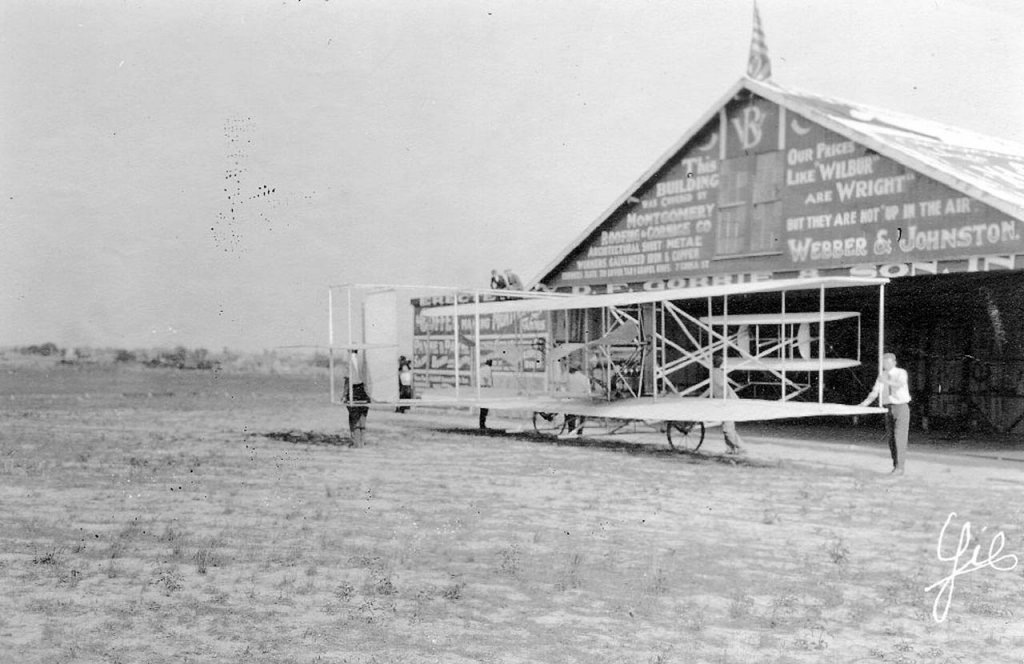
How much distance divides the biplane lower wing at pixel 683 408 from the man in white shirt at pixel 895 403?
1.11 ft

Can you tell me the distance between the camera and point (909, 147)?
18.1m

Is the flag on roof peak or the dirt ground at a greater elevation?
the flag on roof peak

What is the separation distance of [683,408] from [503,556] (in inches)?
308

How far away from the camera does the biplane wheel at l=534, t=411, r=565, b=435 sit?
2084cm

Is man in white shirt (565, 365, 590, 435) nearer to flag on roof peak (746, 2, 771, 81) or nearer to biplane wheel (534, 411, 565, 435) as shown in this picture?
biplane wheel (534, 411, 565, 435)

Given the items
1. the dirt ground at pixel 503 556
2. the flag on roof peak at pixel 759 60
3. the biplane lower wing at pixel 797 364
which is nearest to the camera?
the dirt ground at pixel 503 556

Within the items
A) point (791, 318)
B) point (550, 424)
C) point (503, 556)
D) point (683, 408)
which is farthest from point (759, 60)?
point (503, 556)

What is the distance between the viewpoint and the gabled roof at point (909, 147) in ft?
53.3

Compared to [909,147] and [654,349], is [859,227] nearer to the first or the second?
[909,147]

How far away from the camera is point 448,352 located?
3005 centimetres

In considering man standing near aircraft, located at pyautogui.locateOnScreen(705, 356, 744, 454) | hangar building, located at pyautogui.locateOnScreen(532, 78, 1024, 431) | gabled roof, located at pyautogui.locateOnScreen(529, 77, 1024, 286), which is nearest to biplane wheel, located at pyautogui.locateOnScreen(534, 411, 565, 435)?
hangar building, located at pyautogui.locateOnScreen(532, 78, 1024, 431)

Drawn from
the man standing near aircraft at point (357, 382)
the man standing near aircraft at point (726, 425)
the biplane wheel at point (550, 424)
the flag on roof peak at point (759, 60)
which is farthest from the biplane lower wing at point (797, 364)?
the flag on roof peak at point (759, 60)

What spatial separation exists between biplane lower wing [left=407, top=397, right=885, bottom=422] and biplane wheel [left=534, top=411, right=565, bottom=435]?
1588 mm
